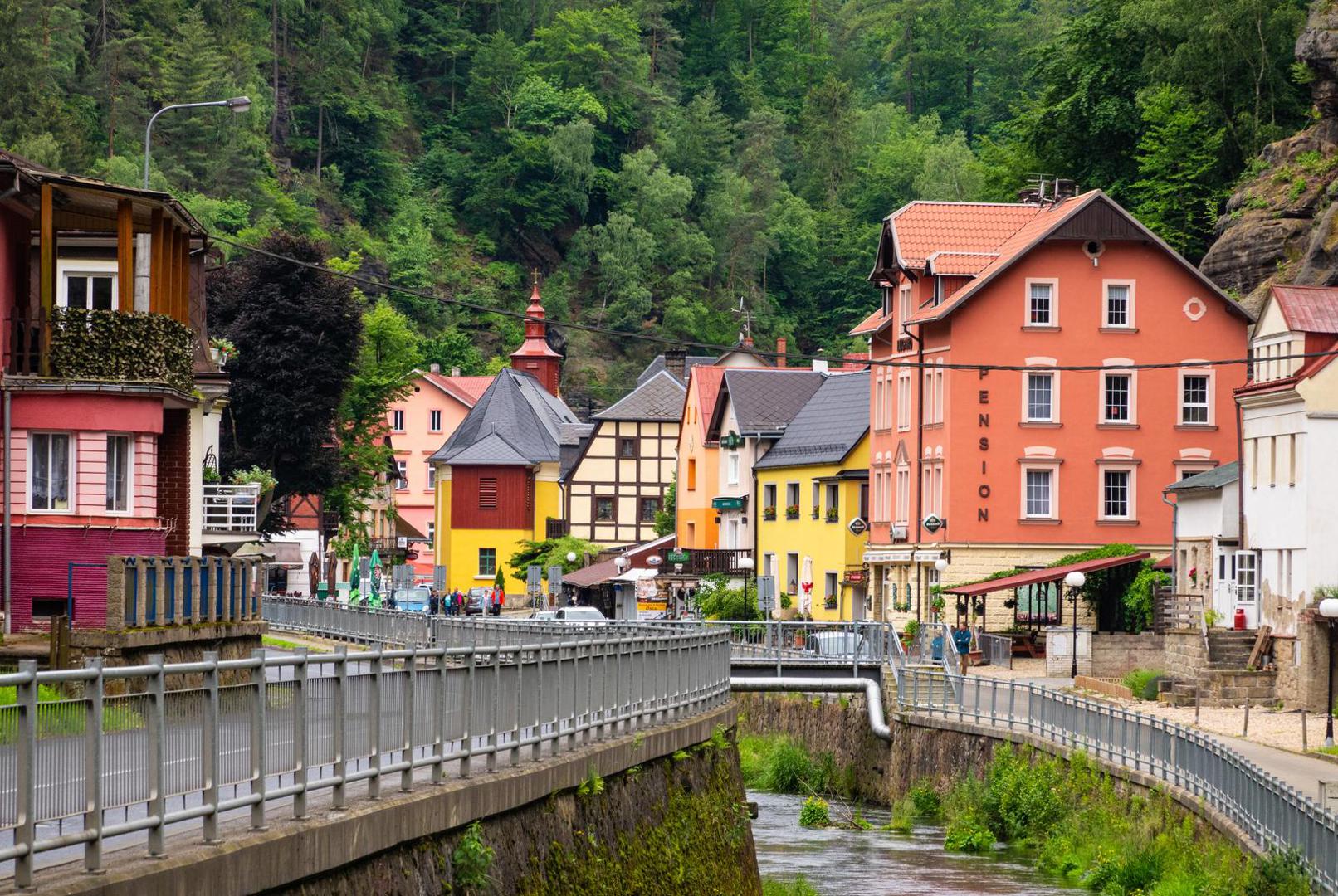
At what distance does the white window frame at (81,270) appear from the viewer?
37.9 metres

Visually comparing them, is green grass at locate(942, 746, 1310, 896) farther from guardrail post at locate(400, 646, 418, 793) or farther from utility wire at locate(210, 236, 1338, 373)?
guardrail post at locate(400, 646, 418, 793)

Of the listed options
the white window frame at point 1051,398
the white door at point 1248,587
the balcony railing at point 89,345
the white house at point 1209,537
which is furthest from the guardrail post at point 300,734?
the white window frame at point 1051,398

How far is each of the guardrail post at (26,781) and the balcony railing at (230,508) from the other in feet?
124

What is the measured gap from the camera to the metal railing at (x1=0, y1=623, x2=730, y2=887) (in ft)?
32.1

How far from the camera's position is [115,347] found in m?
32.5

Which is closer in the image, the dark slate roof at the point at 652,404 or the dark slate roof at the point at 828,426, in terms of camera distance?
the dark slate roof at the point at 828,426

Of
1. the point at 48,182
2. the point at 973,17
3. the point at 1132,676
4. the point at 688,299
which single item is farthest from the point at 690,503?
the point at 973,17

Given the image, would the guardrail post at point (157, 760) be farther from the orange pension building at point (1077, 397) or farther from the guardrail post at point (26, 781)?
the orange pension building at point (1077, 397)

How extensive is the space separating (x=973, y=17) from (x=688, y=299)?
1323 inches

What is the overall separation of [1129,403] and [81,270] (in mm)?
32705

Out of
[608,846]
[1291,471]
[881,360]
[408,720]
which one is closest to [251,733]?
[408,720]

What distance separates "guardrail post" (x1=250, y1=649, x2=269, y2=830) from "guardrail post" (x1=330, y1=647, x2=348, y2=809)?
1006 millimetres

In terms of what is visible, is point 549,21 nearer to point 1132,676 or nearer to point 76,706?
point 1132,676

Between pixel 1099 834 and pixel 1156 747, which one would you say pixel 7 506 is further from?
pixel 1099 834
